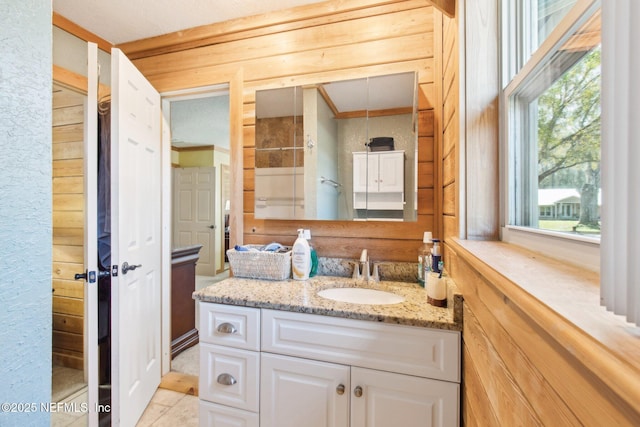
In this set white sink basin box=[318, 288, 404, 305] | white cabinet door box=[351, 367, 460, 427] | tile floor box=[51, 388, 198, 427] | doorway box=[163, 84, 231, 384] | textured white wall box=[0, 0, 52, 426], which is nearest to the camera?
textured white wall box=[0, 0, 52, 426]

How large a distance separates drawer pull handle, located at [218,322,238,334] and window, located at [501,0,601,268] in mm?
1118

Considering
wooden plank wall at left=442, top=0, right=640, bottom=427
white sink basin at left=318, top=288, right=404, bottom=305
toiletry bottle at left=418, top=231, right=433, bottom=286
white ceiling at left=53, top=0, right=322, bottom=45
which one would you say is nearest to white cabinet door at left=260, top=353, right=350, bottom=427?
white sink basin at left=318, top=288, right=404, bottom=305

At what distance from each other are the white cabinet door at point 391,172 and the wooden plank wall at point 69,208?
6.47 feet

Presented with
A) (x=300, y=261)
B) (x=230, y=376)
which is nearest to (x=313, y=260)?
(x=300, y=261)

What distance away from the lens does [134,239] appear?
1.58m

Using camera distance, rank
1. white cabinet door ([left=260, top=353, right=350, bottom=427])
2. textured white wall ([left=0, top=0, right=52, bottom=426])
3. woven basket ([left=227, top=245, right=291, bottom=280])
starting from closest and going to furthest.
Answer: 1. textured white wall ([left=0, top=0, right=52, bottom=426])
2. white cabinet door ([left=260, top=353, right=350, bottom=427])
3. woven basket ([left=227, top=245, right=291, bottom=280])

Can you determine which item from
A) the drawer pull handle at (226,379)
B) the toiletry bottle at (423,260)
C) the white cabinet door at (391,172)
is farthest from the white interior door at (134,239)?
the toiletry bottle at (423,260)

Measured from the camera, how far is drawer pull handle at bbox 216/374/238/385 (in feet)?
4.02

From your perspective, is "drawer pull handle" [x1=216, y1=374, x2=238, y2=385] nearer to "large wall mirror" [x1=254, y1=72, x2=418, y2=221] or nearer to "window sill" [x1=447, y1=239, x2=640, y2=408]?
"large wall mirror" [x1=254, y1=72, x2=418, y2=221]

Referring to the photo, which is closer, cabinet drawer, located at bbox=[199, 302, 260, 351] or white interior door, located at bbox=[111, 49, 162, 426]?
cabinet drawer, located at bbox=[199, 302, 260, 351]

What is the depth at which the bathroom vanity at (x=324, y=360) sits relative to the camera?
101 centimetres

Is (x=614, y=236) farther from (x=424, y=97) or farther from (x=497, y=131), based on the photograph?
(x=424, y=97)

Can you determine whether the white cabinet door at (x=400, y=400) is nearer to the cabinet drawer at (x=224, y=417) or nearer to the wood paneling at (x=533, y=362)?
the wood paneling at (x=533, y=362)

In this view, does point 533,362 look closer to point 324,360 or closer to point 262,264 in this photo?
point 324,360
